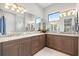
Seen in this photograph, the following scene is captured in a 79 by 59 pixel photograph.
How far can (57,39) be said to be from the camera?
3.50 m

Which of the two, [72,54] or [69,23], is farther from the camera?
[69,23]

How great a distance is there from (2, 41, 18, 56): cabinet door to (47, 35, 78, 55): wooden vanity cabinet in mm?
1861

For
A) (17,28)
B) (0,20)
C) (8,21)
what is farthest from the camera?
(17,28)

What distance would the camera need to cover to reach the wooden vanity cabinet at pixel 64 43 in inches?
111

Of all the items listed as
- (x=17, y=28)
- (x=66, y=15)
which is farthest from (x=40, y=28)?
(x=17, y=28)

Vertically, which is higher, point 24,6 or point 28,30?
point 24,6

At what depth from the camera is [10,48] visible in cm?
182

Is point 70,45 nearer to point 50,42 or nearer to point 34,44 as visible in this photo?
point 50,42

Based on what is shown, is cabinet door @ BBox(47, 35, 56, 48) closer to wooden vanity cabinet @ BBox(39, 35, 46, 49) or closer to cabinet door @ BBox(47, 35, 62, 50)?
cabinet door @ BBox(47, 35, 62, 50)

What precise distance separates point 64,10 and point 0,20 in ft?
7.94

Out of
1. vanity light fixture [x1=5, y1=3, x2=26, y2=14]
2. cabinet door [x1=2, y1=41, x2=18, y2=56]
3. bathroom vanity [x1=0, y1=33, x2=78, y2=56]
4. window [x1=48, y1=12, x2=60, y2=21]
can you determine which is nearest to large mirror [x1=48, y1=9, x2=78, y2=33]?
window [x1=48, y1=12, x2=60, y2=21]

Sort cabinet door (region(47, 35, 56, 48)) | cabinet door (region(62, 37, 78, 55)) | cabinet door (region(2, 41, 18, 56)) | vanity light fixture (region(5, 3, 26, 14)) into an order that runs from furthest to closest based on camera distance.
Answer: cabinet door (region(47, 35, 56, 48)) < cabinet door (region(62, 37, 78, 55)) < vanity light fixture (region(5, 3, 26, 14)) < cabinet door (region(2, 41, 18, 56))

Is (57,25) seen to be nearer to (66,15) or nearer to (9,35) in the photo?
(66,15)

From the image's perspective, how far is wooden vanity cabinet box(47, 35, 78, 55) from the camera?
111 inches
